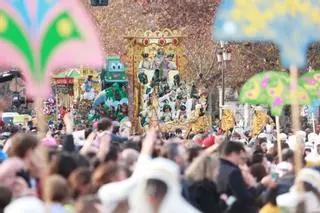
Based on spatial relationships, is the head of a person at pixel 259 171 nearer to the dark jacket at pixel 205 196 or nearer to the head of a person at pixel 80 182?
the dark jacket at pixel 205 196

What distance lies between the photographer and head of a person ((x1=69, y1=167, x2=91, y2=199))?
8945mm

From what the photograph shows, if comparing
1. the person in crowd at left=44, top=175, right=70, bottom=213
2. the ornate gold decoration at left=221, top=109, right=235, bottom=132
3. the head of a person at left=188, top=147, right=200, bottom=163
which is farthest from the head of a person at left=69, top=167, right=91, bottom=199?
the ornate gold decoration at left=221, top=109, right=235, bottom=132

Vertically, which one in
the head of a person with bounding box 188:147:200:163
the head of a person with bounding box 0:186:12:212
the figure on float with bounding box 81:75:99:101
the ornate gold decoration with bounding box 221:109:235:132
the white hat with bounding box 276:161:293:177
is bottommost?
the ornate gold decoration with bounding box 221:109:235:132

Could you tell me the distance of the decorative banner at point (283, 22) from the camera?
33.9 feet

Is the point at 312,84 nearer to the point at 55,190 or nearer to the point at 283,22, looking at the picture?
the point at 283,22

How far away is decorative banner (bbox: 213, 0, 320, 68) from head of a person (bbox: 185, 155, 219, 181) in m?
1.16

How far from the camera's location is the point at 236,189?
10.4 m

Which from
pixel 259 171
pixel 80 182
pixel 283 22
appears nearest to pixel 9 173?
pixel 80 182

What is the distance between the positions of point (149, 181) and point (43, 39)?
199 centimetres

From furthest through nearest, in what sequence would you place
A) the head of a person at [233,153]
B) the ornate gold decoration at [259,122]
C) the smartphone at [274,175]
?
the ornate gold decoration at [259,122], the smartphone at [274,175], the head of a person at [233,153]

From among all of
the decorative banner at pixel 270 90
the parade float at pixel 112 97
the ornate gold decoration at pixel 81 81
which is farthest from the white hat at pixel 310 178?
the ornate gold decoration at pixel 81 81

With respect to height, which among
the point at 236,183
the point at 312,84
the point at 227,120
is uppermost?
the point at 312,84

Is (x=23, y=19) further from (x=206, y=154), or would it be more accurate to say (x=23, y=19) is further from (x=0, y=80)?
(x=0, y=80)

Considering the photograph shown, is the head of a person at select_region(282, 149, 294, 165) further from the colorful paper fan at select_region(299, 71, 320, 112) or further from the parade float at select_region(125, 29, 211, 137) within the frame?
the parade float at select_region(125, 29, 211, 137)
